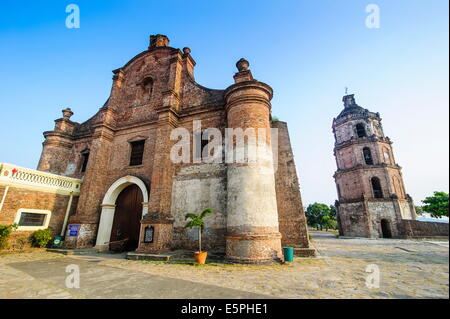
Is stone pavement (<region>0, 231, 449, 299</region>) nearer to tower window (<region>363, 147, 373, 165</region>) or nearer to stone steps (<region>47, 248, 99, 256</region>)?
stone steps (<region>47, 248, 99, 256</region>)

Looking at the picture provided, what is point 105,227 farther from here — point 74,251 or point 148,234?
point 148,234

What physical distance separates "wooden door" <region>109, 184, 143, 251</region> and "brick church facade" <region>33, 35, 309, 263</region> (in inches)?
2.1

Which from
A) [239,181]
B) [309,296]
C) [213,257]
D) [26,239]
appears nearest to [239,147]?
[239,181]

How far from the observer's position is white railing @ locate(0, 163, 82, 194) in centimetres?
952

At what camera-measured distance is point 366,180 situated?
78.2 ft

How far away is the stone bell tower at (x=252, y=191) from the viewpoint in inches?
291

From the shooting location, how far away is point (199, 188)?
9672 millimetres

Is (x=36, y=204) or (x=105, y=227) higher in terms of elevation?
(x=36, y=204)

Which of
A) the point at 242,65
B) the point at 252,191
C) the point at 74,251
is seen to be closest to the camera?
the point at 252,191

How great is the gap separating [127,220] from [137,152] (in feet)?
12.7

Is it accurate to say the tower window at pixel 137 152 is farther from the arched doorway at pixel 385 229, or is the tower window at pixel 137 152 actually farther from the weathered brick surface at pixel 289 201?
the arched doorway at pixel 385 229

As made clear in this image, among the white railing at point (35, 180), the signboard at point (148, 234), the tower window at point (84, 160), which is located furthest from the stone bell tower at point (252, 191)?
the tower window at point (84, 160)

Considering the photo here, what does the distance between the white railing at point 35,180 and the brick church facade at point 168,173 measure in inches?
46.6

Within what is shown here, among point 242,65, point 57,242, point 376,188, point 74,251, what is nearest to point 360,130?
point 376,188
